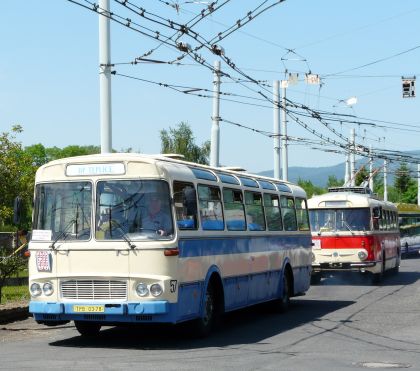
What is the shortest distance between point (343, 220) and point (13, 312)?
13.5m

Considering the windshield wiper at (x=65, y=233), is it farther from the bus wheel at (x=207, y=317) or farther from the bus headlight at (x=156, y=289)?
the bus wheel at (x=207, y=317)

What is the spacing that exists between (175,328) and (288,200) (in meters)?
6.08

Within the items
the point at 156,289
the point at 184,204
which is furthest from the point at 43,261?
the point at 184,204

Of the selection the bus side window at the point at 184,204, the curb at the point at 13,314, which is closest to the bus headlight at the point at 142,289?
the bus side window at the point at 184,204

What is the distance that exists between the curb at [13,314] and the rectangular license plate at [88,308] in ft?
13.6

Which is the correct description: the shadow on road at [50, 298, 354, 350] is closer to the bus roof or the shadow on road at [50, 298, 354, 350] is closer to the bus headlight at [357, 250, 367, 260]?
the bus roof

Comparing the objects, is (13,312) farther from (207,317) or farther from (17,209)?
(207,317)

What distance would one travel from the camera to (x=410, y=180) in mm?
139875

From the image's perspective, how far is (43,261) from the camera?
46.6 feet

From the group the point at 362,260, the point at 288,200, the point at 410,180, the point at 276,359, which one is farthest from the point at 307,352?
the point at 410,180

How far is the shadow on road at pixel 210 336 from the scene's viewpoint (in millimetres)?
14328

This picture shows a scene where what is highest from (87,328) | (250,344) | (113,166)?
Answer: (113,166)

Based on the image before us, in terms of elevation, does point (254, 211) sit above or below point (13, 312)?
above

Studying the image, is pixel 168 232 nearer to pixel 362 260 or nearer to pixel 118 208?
pixel 118 208
